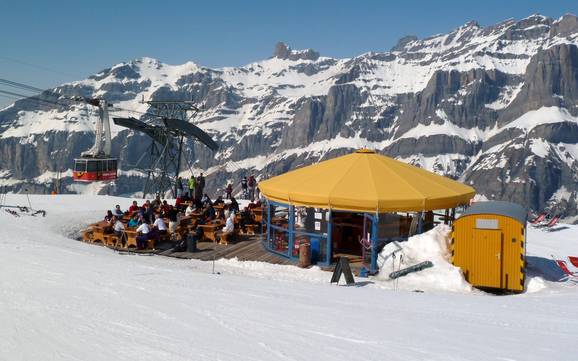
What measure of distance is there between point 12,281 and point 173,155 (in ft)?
112

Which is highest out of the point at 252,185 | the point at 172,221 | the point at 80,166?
the point at 80,166

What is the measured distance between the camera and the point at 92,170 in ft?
127

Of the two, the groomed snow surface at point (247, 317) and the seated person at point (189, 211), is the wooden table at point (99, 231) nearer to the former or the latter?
the seated person at point (189, 211)

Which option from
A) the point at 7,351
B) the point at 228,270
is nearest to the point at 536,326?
the point at 7,351

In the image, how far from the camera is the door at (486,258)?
54.5ft

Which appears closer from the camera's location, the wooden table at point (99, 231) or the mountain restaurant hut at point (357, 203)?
the mountain restaurant hut at point (357, 203)

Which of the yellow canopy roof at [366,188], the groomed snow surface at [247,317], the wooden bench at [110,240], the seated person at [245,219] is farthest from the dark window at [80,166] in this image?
the groomed snow surface at [247,317]

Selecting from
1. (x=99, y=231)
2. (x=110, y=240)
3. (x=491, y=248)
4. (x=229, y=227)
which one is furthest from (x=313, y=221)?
(x=99, y=231)

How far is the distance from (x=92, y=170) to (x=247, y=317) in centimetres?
3236

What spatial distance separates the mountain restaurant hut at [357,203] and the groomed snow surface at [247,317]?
9.62 ft

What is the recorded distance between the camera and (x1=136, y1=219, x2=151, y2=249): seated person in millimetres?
21203

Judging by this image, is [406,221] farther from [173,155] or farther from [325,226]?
[173,155]

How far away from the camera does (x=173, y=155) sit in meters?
44.4

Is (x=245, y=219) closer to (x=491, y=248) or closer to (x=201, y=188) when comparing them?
(x=201, y=188)
